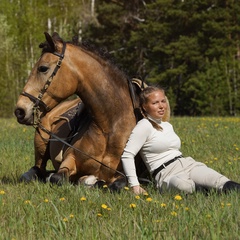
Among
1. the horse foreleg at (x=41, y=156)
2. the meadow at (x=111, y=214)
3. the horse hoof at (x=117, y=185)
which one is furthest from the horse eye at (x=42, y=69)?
the horse foreleg at (x=41, y=156)

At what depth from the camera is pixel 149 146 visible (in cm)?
635

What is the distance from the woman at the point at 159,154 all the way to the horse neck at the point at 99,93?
306 millimetres

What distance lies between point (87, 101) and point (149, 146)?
0.78 m

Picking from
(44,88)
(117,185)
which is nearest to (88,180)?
(117,185)

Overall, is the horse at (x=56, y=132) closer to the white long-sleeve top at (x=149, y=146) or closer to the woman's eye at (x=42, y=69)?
the woman's eye at (x=42, y=69)

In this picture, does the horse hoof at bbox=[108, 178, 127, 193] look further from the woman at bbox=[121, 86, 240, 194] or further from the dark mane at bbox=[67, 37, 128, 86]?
the dark mane at bbox=[67, 37, 128, 86]

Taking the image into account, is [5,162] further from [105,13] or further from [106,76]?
[105,13]

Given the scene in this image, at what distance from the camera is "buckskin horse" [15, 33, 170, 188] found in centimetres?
637

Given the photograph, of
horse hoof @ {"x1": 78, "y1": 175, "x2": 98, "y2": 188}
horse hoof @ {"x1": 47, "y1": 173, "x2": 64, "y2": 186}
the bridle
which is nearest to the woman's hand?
horse hoof @ {"x1": 78, "y1": 175, "x2": 98, "y2": 188}

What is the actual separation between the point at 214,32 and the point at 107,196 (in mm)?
34358

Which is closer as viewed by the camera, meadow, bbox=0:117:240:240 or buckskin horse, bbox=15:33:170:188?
meadow, bbox=0:117:240:240

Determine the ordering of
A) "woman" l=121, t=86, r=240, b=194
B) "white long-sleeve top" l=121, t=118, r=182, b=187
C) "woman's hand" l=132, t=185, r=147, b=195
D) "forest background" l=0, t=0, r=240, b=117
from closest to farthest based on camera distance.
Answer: "woman's hand" l=132, t=185, r=147, b=195 < "woman" l=121, t=86, r=240, b=194 < "white long-sleeve top" l=121, t=118, r=182, b=187 < "forest background" l=0, t=0, r=240, b=117

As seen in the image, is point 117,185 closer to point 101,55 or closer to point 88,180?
point 88,180

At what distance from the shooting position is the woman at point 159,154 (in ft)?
19.9
